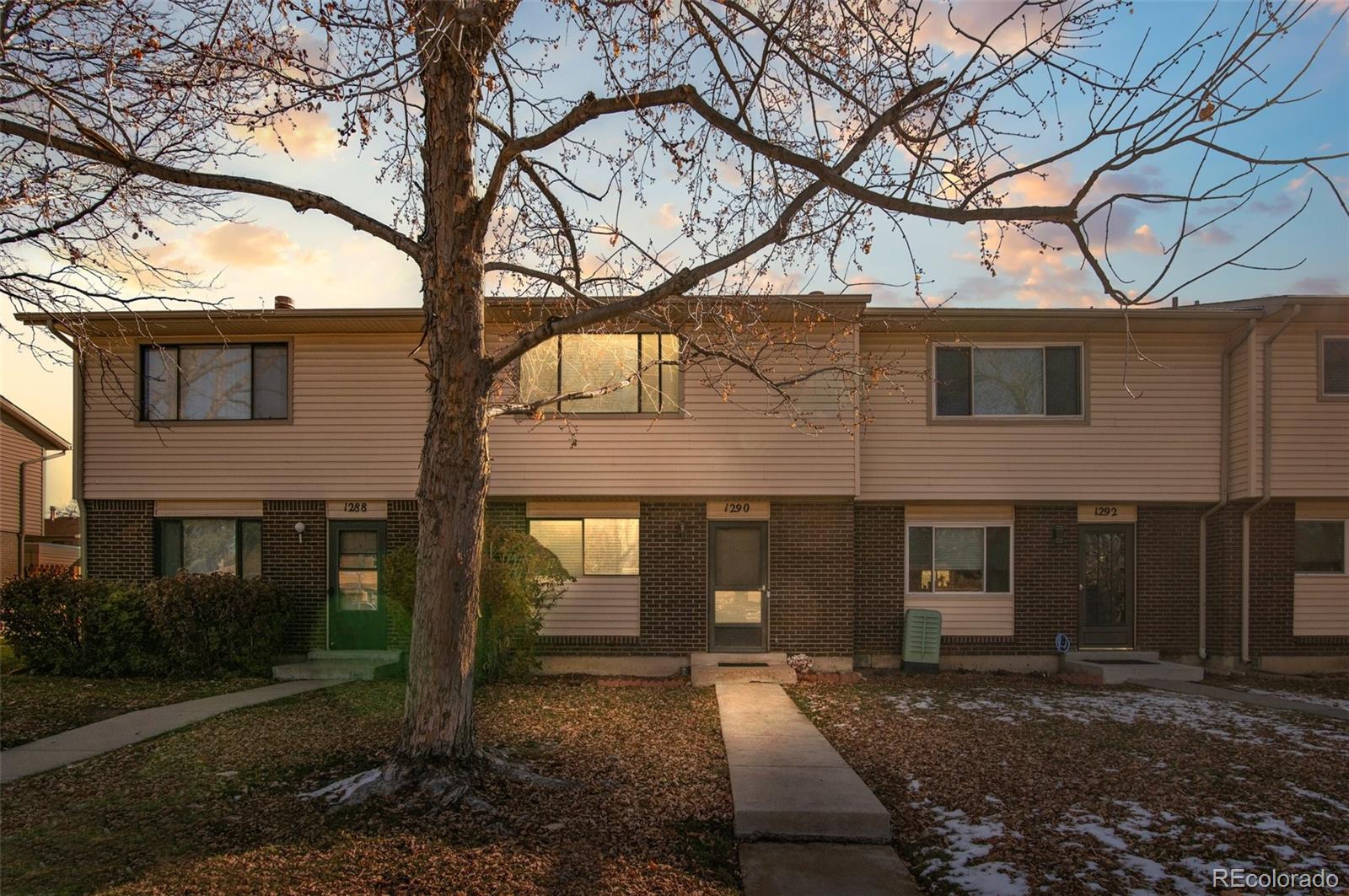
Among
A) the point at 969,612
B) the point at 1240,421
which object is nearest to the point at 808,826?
the point at 969,612

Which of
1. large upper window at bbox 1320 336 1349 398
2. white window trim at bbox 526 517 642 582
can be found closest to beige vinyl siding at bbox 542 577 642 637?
white window trim at bbox 526 517 642 582

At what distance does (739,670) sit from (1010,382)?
19.8 ft

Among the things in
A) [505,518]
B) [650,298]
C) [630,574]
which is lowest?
[630,574]

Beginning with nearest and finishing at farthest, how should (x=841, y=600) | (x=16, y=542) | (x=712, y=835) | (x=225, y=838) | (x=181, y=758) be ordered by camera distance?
1. (x=225, y=838)
2. (x=712, y=835)
3. (x=181, y=758)
4. (x=841, y=600)
5. (x=16, y=542)

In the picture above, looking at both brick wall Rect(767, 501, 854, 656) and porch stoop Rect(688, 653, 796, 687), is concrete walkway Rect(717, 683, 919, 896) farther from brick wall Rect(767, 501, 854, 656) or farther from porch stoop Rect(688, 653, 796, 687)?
brick wall Rect(767, 501, 854, 656)

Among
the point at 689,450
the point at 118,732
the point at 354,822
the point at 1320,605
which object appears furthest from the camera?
the point at 1320,605

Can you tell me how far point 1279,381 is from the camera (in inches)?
526

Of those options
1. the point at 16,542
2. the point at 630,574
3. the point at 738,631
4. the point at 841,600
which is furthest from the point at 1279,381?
the point at 16,542

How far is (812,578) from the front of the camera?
43.0 feet

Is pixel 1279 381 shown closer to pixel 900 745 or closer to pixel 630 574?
pixel 900 745

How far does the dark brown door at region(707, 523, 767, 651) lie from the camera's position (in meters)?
13.2

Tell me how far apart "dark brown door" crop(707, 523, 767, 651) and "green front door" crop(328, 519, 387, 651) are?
16.4ft

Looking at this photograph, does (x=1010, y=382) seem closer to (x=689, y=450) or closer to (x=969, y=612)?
(x=969, y=612)

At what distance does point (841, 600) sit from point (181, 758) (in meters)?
8.48
